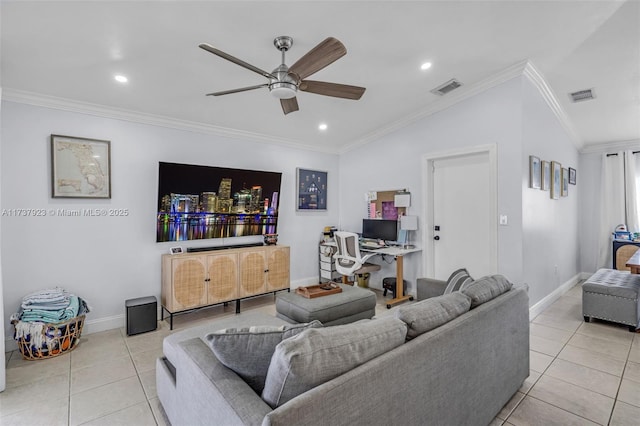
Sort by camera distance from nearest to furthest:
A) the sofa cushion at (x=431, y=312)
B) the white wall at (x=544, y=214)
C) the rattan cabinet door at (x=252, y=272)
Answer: the sofa cushion at (x=431, y=312) < the white wall at (x=544, y=214) < the rattan cabinet door at (x=252, y=272)

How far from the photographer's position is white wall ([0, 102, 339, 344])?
9.72 feet

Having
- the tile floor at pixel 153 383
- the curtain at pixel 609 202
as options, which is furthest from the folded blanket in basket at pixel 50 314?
the curtain at pixel 609 202

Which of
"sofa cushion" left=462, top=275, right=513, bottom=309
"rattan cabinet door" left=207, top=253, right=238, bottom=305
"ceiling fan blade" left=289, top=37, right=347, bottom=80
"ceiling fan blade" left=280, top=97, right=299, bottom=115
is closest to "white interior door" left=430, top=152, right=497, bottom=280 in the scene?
"sofa cushion" left=462, top=275, right=513, bottom=309

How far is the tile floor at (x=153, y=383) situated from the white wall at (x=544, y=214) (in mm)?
798

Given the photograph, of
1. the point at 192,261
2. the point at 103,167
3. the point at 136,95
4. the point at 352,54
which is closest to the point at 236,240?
the point at 192,261

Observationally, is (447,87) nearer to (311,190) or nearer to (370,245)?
(370,245)

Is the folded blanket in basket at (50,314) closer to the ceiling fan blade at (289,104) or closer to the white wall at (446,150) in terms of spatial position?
the ceiling fan blade at (289,104)

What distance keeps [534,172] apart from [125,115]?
16.1ft

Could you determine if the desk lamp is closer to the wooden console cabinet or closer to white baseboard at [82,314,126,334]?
the wooden console cabinet

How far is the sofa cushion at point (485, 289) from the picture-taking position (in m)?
1.90

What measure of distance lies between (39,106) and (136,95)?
94 centimetres

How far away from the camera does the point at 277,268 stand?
14.4ft

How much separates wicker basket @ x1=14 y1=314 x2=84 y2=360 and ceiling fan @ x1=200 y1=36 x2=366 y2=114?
2.59 meters

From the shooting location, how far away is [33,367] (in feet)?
8.53
